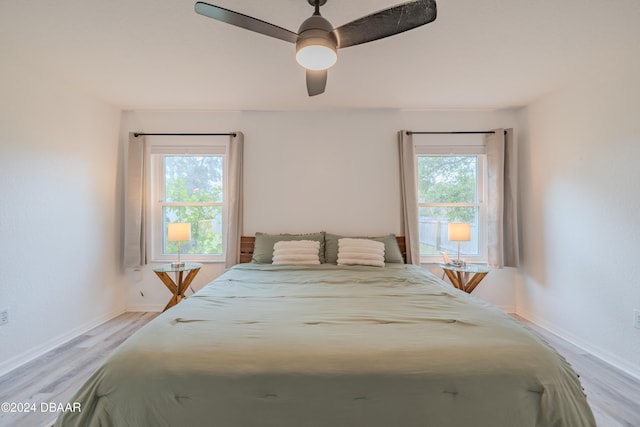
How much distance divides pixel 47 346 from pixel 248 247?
188cm

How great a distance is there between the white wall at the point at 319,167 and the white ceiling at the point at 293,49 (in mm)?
310

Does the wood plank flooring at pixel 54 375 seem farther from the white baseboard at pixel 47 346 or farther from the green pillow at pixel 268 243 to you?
the green pillow at pixel 268 243

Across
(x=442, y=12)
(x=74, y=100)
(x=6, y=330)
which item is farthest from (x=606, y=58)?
(x=6, y=330)

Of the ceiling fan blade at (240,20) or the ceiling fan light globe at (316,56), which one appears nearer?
the ceiling fan blade at (240,20)

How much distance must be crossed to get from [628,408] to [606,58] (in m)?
2.50

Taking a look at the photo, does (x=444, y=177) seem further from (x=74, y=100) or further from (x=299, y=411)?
(x=74, y=100)

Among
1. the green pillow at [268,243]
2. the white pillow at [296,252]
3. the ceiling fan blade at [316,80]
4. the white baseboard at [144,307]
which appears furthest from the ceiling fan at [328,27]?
the white baseboard at [144,307]

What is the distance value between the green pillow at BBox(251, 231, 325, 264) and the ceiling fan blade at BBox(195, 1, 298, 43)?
77.7 inches

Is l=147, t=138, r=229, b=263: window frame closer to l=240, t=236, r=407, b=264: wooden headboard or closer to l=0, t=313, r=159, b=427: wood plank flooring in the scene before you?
l=240, t=236, r=407, b=264: wooden headboard

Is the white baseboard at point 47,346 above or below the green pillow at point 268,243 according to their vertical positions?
below

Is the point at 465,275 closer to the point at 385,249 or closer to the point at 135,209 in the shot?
the point at 385,249

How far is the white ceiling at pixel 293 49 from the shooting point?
1.67 meters

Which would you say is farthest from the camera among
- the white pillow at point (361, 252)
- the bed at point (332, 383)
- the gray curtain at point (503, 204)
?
the gray curtain at point (503, 204)

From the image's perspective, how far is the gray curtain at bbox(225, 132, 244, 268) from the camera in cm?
317
